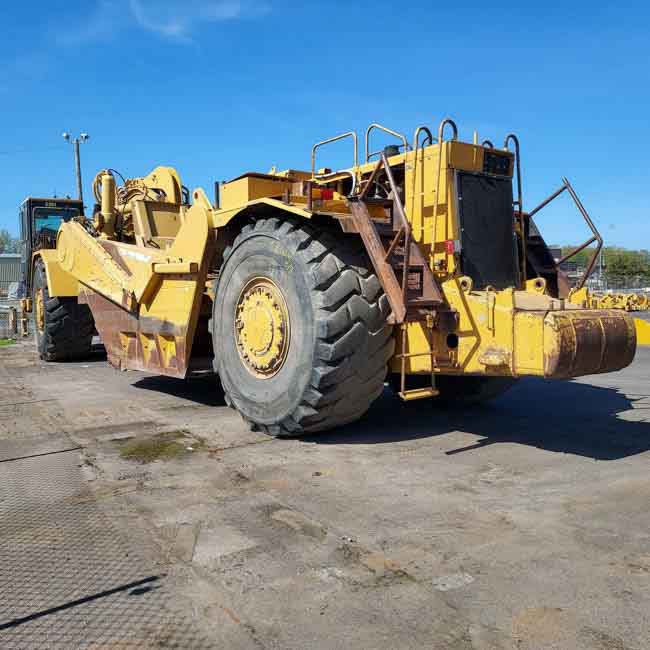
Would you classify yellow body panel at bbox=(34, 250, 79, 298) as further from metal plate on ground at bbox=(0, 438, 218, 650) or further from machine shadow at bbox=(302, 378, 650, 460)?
metal plate on ground at bbox=(0, 438, 218, 650)

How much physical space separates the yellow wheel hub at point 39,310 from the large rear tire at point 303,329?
6.87 meters

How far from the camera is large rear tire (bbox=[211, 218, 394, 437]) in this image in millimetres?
4852

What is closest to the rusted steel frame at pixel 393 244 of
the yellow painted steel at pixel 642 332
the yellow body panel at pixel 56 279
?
the yellow painted steel at pixel 642 332

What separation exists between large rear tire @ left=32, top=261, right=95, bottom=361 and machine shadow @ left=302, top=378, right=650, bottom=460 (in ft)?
19.3

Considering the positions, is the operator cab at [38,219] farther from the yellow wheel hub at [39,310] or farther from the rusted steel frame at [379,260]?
the rusted steel frame at [379,260]

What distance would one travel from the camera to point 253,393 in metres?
5.55

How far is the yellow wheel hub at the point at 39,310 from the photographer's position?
1136cm

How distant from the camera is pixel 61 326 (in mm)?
10859

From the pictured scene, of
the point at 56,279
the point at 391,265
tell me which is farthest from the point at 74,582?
the point at 56,279

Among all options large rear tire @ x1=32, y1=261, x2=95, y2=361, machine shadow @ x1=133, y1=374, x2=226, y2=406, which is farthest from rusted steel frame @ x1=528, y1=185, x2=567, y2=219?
large rear tire @ x1=32, y1=261, x2=95, y2=361

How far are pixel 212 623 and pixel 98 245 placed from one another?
6.39 meters

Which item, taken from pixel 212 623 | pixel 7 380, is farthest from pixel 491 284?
pixel 7 380

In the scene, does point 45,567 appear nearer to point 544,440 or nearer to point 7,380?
point 544,440

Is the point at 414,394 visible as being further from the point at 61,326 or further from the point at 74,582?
the point at 61,326
